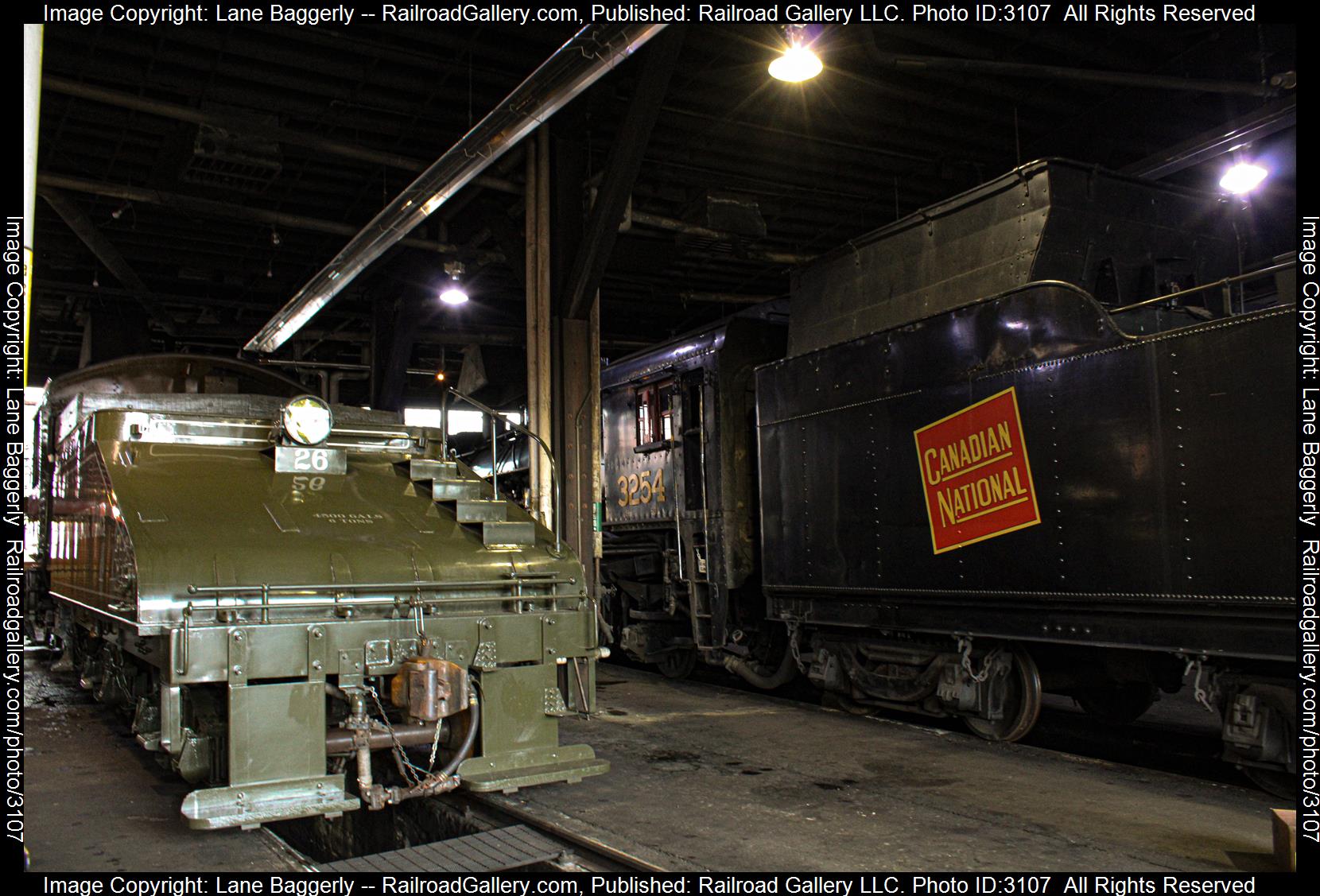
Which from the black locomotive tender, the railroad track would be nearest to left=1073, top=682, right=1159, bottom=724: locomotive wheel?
the black locomotive tender

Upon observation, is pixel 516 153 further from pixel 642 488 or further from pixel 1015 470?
pixel 1015 470

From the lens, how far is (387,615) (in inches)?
179

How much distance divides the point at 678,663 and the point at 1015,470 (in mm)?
4791

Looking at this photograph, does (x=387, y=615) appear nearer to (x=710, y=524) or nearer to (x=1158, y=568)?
(x=1158, y=568)

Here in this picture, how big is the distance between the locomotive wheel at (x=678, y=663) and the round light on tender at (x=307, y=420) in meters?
4.87

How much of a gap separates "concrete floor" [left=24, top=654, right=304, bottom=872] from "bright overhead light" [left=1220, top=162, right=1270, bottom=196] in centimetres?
831

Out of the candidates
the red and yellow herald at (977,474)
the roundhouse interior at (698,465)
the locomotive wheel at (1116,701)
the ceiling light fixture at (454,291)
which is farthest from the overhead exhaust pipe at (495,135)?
the locomotive wheel at (1116,701)

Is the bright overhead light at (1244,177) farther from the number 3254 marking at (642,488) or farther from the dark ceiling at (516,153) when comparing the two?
the number 3254 marking at (642,488)

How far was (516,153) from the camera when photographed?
8.31 meters

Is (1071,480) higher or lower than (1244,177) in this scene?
lower

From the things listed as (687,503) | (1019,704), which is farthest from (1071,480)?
(687,503)

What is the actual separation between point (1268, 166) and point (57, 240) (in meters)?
12.1

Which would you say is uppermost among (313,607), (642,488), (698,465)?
(698,465)

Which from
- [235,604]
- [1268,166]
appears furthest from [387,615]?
[1268,166]
